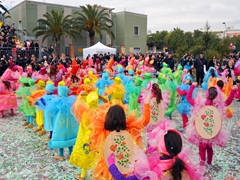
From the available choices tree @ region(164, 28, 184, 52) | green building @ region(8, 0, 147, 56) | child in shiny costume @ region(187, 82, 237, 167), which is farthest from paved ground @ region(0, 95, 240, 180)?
green building @ region(8, 0, 147, 56)

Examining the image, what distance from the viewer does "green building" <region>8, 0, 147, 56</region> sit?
94.7 feet

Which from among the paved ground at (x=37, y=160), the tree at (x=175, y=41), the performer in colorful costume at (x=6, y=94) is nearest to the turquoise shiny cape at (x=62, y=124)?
the paved ground at (x=37, y=160)

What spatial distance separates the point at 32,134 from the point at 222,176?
176 inches

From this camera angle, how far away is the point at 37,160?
4.81 meters

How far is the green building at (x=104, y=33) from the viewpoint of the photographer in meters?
28.9

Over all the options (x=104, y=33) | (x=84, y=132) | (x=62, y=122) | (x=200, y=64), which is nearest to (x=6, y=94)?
(x=62, y=122)

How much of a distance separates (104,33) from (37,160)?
103 feet

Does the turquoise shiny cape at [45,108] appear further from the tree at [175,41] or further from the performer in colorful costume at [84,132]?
the tree at [175,41]

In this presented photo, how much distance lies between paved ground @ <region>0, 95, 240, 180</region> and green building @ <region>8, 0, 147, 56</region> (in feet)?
81.3

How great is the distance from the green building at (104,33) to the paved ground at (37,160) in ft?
81.3

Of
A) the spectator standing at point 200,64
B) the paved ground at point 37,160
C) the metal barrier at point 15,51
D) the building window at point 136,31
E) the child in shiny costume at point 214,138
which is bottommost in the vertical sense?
the paved ground at point 37,160

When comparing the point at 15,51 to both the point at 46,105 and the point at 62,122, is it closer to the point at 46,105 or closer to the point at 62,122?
the point at 46,105

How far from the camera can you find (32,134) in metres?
6.32

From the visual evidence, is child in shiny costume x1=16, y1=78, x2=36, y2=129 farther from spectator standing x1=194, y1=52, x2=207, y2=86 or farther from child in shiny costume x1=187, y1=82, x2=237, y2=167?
spectator standing x1=194, y1=52, x2=207, y2=86
